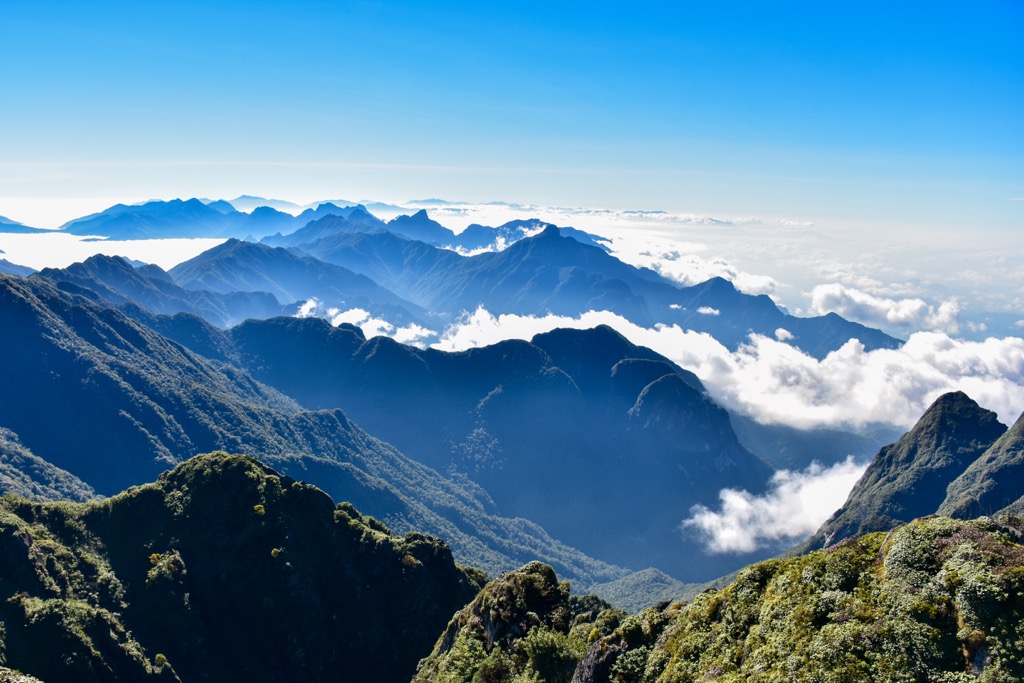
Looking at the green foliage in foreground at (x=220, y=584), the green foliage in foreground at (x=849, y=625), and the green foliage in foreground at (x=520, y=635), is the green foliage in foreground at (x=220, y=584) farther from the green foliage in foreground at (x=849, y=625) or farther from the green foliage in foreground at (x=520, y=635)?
the green foliage in foreground at (x=849, y=625)

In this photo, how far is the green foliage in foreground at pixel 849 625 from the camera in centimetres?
3052

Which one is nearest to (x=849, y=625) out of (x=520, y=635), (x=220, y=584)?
(x=520, y=635)

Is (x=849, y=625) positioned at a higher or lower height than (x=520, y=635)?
higher

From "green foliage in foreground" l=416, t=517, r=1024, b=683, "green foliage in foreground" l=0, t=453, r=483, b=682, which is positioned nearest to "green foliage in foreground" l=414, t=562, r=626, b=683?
"green foliage in foreground" l=416, t=517, r=1024, b=683

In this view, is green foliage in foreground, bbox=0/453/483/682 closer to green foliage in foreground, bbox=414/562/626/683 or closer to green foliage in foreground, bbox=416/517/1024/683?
green foliage in foreground, bbox=414/562/626/683

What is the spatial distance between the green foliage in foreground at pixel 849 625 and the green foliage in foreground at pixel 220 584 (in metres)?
58.7

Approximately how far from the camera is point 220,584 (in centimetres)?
10081

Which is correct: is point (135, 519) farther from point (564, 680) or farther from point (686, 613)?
point (686, 613)

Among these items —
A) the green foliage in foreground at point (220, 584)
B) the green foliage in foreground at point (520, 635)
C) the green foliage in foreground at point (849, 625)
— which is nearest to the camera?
the green foliage in foreground at point (849, 625)

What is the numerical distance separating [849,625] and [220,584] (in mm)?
99595

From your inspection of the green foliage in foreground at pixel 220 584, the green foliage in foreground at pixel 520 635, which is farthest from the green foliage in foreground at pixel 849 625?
the green foliage in foreground at pixel 220 584

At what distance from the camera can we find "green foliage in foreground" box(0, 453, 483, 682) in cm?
8288

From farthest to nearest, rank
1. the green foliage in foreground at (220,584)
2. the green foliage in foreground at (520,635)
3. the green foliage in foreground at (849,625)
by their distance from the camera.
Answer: the green foliage in foreground at (220,584)
the green foliage in foreground at (520,635)
the green foliage in foreground at (849,625)

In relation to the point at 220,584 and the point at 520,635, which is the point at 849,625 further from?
the point at 220,584
